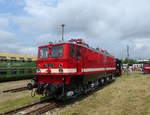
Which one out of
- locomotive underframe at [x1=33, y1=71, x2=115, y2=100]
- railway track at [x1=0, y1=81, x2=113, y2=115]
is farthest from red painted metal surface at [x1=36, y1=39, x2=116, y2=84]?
railway track at [x1=0, y1=81, x2=113, y2=115]

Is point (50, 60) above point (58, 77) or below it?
above

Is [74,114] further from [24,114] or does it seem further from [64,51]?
[64,51]

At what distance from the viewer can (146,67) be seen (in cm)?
3175

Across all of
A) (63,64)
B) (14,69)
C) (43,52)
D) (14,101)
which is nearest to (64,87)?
(63,64)

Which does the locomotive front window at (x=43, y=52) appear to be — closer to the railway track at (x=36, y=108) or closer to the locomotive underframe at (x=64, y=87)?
the locomotive underframe at (x=64, y=87)

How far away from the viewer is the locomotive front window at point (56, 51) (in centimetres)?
917

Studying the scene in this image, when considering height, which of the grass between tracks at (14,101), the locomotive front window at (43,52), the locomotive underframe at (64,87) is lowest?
the grass between tracks at (14,101)

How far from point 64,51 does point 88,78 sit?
131 inches

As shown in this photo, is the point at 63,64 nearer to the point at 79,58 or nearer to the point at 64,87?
the point at 64,87

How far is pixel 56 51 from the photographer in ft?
30.8

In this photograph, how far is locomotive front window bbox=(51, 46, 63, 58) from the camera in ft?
30.1

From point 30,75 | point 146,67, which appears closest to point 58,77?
point 30,75

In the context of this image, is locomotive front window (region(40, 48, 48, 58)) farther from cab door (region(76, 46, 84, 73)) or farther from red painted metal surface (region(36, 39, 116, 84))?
cab door (region(76, 46, 84, 73))

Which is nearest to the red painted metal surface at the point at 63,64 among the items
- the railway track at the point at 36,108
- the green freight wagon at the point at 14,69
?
the railway track at the point at 36,108
